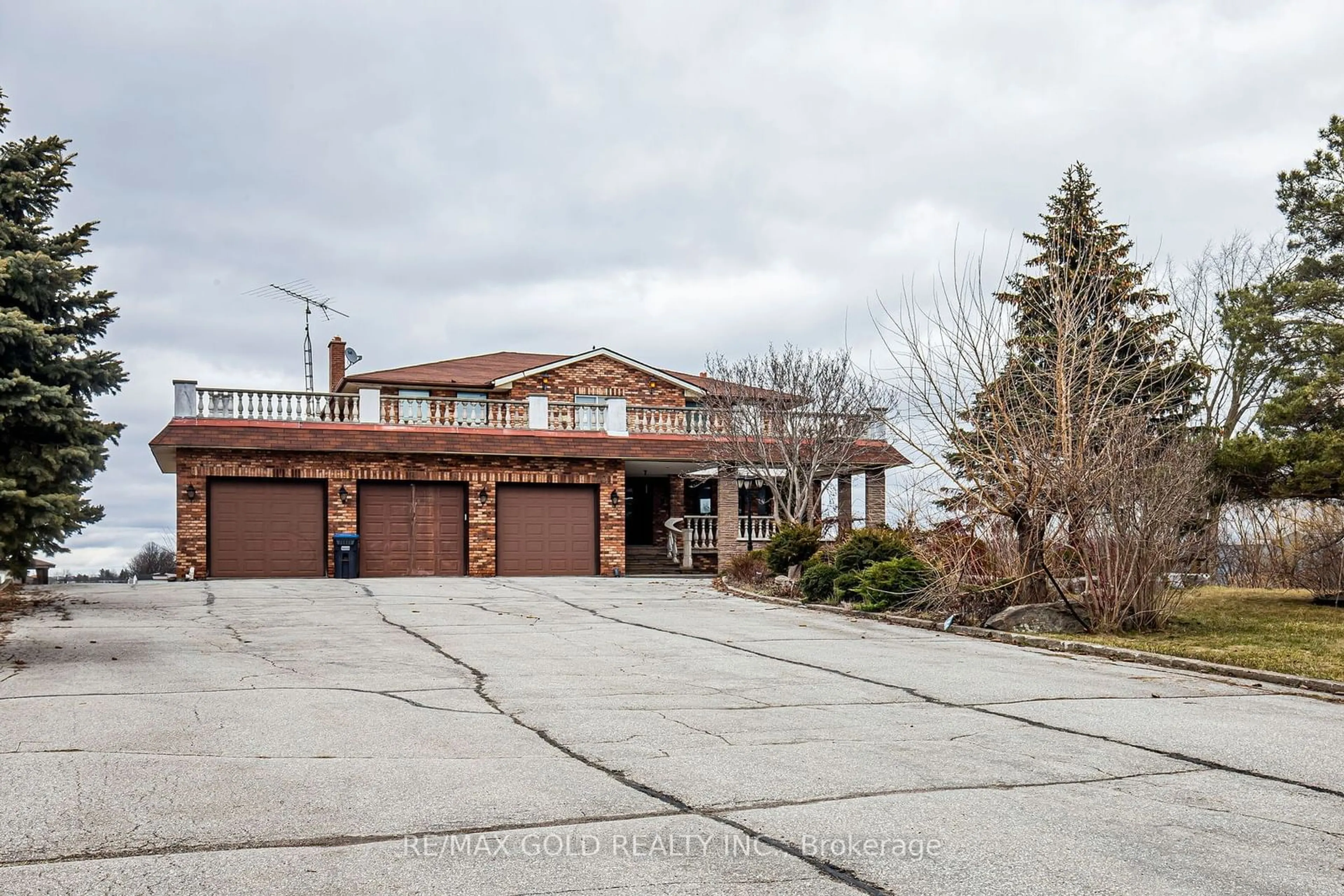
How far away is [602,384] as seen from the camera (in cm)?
3491

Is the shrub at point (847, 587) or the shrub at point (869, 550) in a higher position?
the shrub at point (869, 550)

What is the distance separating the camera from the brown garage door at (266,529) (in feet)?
86.9

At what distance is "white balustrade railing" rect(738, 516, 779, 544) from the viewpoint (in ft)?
104

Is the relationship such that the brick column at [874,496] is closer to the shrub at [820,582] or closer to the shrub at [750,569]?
the shrub at [750,569]

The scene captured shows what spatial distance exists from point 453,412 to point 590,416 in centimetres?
367

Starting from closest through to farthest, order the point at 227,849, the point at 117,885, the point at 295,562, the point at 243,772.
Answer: the point at 117,885 < the point at 227,849 < the point at 243,772 < the point at 295,562

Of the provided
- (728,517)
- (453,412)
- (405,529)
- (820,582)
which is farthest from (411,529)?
(820,582)

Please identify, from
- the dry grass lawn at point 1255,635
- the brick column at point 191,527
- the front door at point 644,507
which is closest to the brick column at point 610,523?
the front door at point 644,507

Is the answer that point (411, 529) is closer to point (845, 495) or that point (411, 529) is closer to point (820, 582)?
point (845, 495)

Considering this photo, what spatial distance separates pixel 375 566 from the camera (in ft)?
91.0

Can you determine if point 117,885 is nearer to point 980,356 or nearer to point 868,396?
point 980,356

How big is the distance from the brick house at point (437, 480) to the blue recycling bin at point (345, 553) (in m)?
0.27

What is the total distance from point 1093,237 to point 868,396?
667 cm

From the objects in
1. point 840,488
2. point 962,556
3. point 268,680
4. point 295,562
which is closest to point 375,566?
point 295,562
